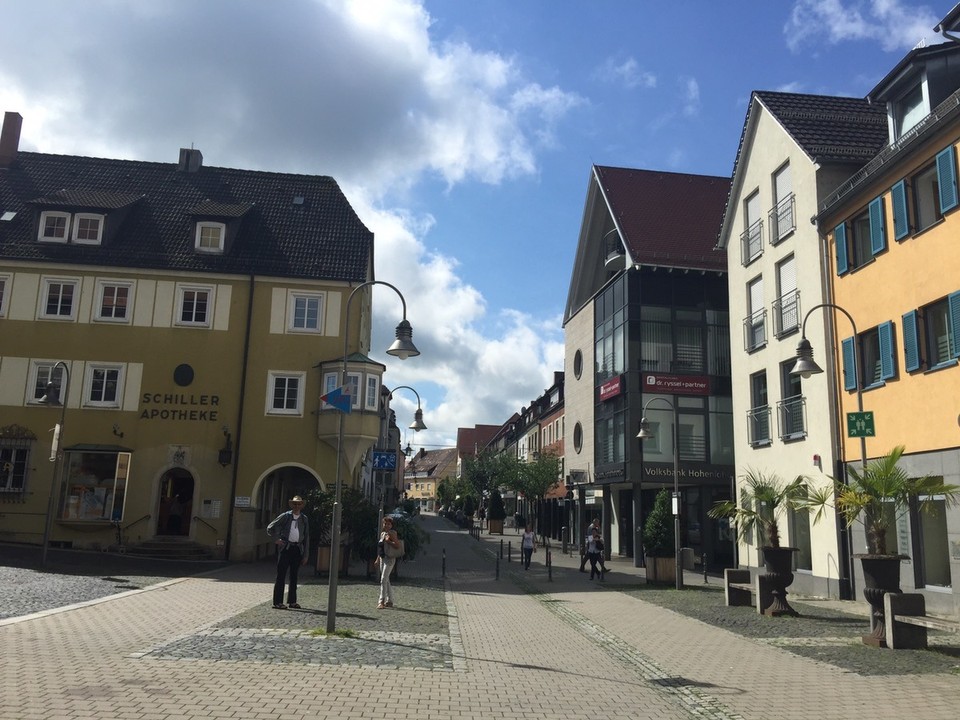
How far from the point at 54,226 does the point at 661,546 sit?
2344 cm

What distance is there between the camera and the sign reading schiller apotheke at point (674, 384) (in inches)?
1271

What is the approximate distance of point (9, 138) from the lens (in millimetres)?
32750

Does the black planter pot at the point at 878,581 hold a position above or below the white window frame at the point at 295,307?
below

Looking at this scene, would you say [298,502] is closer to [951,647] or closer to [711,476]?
[951,647]

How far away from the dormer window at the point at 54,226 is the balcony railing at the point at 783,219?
78.0 feet

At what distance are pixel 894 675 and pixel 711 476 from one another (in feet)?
71.5

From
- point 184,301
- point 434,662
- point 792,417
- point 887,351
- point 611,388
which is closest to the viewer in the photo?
point 434,662

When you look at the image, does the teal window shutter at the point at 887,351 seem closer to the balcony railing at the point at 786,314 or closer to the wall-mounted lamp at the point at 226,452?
the balcony railing at the point at 786,314

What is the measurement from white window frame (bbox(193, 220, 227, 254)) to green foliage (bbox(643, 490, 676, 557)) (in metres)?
17.8

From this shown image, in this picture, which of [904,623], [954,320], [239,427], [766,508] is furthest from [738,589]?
[239,427]

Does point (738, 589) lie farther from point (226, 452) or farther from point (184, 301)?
point (184, 301)

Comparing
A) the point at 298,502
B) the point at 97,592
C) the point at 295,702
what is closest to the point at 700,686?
the point at 295,702

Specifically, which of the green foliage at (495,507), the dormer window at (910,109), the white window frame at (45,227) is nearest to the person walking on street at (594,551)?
the dormer window at (910,109)

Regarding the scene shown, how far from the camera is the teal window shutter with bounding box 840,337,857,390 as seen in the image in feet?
61.3
